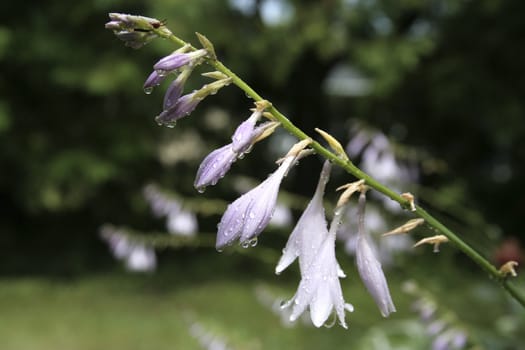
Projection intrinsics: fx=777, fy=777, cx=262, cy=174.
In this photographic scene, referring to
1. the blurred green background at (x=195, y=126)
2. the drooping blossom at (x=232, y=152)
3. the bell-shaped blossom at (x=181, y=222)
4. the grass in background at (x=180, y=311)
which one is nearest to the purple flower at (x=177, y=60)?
the drooping blossom at (x=232, y=152)

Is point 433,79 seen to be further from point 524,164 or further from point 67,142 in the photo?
point 67,142

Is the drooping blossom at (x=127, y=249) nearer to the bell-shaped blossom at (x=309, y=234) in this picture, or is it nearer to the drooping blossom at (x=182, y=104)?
the bell-shaped blossom at (x=309, y=234)

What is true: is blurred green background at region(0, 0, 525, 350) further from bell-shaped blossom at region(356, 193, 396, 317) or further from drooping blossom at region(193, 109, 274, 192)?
drooping blossom at region(193, 109, 274, 192)

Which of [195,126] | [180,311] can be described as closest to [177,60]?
[180,311]

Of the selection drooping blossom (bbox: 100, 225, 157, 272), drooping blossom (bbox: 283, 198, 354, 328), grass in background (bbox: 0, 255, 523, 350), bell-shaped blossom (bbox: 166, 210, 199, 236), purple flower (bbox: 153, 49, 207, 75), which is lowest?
grass in background (bbox: 0, 255, 523, 350)

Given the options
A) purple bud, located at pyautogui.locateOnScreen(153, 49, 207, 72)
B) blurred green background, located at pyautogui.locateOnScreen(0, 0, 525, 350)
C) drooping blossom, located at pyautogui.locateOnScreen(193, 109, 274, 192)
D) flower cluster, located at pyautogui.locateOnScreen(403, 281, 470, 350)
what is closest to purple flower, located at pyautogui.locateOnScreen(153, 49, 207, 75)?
purple bud, located at pyautogui.locateOnScreen(153, 49, 207, 72)
